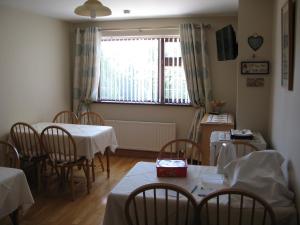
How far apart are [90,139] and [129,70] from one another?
1.96 meters

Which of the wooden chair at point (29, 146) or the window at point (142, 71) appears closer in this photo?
the wooden chair at point (29, 146)

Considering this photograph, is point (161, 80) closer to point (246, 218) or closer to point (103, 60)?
point (103, 60)

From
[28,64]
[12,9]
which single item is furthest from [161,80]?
[12,9]

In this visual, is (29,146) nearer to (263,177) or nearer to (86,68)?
(86,68)

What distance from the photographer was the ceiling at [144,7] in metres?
3.94

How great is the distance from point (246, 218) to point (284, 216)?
8.5 inches

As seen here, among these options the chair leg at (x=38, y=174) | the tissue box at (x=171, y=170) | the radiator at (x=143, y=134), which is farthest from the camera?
the radiator at (x=143, y=134)

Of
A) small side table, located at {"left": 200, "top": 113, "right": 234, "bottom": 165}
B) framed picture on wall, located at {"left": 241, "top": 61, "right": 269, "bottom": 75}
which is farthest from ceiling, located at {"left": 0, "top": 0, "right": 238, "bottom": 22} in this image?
small side table, located at {"left": 200, "top": 113, "right": 234, "bottom": 165}

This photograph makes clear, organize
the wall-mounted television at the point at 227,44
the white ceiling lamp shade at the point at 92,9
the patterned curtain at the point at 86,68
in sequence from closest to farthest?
the white ceiling lamp shade at the point at 92,9
the wall-mounted television at the point at 227,44
the patterned curtain at the point at 86,68

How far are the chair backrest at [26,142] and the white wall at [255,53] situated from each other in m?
2.42

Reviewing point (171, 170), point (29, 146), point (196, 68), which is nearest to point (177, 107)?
point (196, 68)

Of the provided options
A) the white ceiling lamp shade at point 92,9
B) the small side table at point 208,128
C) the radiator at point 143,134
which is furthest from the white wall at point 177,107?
the white ceiling lamp shade at point 92,9

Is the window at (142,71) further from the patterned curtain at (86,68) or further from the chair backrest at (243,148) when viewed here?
the chair backrest at (243,148)

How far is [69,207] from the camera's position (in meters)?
3.56
